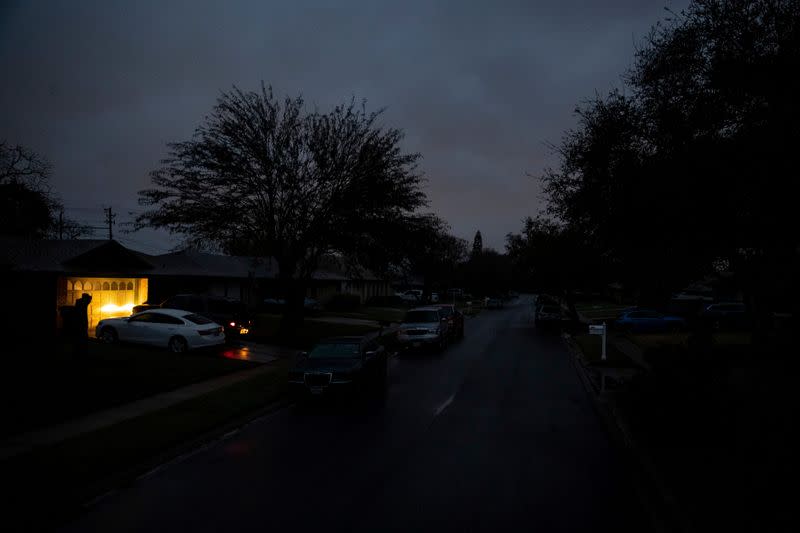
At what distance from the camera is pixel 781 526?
5988mm

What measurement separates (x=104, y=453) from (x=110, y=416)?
292cm

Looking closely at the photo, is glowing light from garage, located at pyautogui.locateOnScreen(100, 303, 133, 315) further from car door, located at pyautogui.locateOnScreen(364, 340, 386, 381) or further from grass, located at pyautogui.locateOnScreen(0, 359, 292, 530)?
car door, located at pyautogui.locateOnScreen(364, 340, 386, 381)

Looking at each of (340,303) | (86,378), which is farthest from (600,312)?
(86,378)

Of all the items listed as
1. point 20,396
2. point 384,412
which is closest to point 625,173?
point 384,412

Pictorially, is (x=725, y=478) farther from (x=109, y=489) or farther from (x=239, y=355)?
(x=239, y=355)

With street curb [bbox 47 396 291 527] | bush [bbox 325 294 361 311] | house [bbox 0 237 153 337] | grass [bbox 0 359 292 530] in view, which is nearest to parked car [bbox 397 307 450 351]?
grass [bbox 0 359 292 530]

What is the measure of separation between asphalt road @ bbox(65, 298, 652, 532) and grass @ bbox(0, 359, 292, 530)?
0.56 m

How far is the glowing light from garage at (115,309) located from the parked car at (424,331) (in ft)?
46.6

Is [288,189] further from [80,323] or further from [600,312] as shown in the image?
[600,312]

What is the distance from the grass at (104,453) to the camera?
24.1 feet

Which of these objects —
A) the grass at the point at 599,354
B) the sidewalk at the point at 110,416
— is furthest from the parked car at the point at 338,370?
the grass at the point at 599,354

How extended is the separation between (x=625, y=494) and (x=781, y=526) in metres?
1.86

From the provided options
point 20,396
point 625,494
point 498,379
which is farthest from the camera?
point 498,379

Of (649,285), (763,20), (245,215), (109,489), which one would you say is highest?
(763,20)
